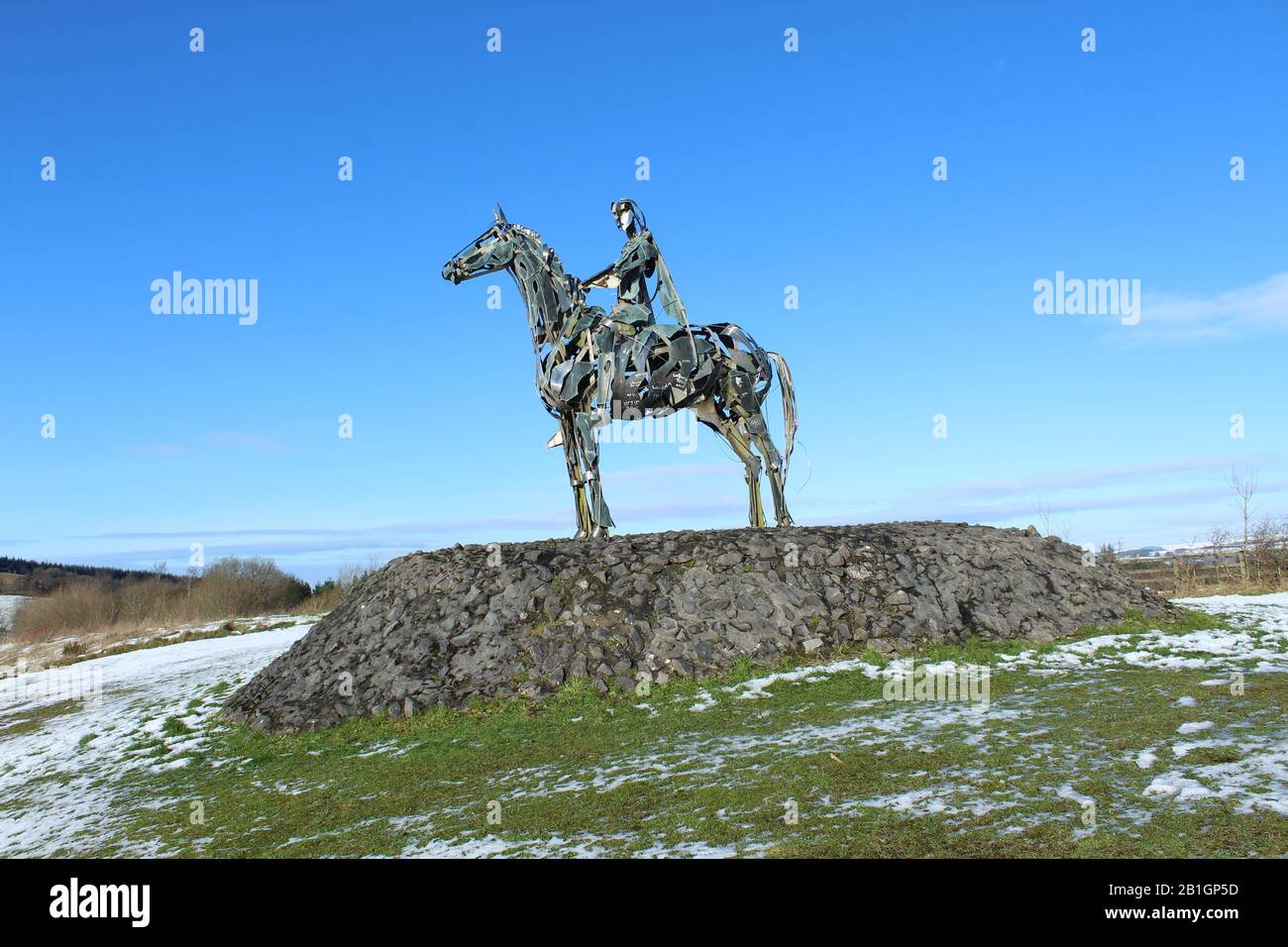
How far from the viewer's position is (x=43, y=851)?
7355 mm

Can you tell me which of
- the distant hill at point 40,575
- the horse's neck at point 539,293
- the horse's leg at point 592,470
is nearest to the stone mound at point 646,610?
the horse's leg at point 592,470

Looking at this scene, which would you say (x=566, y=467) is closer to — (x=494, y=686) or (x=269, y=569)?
(x=494, y=686)

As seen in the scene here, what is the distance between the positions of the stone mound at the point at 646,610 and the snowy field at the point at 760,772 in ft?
2.09

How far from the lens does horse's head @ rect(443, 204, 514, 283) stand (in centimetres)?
1400

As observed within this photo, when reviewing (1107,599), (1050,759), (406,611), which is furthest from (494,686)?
(1107,599)

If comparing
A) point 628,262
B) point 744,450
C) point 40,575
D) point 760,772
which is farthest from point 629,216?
point 40,575

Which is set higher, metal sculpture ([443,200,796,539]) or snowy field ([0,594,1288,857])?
metal sculpture ([443,200,796,539])

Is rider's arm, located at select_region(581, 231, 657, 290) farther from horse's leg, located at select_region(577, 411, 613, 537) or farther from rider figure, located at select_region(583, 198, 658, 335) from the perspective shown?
horse's leg, located at select_region(577, 411, 613, 537)

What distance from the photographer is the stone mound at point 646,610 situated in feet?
36.0

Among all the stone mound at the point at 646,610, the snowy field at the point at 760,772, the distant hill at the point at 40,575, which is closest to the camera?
the snowy field at the point at 760,772

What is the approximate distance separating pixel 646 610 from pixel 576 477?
3.01 meters

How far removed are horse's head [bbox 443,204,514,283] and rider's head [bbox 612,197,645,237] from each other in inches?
80.0

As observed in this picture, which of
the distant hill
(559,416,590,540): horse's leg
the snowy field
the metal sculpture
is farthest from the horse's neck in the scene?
the distant hill

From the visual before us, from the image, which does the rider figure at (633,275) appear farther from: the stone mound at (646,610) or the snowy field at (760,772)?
the snowy field at (760,772)
